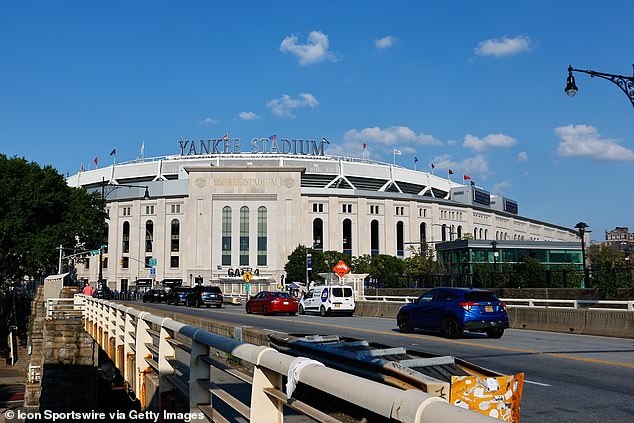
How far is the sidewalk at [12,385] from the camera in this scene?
40.3 m

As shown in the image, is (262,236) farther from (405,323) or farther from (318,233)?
(405,323)

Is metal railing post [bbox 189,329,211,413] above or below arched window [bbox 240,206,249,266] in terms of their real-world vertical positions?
below

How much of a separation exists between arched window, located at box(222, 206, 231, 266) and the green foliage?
49.7m

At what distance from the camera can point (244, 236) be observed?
11819cm

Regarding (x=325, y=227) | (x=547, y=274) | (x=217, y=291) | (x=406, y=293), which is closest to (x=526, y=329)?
(x=547, y=274)

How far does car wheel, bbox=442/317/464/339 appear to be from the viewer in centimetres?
2153

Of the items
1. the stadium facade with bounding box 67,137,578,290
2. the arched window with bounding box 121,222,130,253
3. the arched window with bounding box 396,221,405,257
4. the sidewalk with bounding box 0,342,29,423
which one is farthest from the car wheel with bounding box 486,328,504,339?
the arched window with bounding box 121,222,130,253

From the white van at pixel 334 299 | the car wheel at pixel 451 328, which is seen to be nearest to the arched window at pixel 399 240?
the white van at pixel 334 299

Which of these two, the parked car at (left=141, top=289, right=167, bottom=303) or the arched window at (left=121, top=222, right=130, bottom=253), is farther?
the arched window at (left=121, top=222, right=130, bottom=253)

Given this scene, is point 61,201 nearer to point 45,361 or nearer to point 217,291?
point 217,291

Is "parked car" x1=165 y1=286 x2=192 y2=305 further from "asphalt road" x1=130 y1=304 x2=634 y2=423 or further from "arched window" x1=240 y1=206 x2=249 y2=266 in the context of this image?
"arched window" x1=240 y1=206 x2=249 y2=266

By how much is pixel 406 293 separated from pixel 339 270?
7.81 meters

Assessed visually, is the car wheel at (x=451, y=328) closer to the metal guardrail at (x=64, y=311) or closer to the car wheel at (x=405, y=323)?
the car wheel at (x=405, y=323)

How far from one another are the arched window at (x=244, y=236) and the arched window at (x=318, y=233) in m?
13.9
